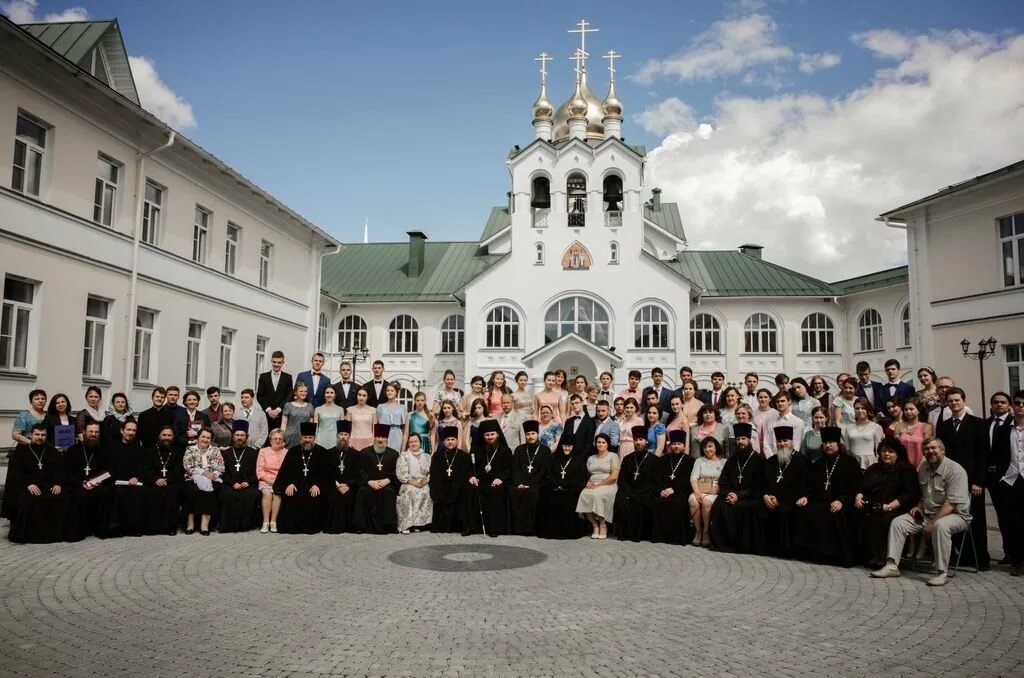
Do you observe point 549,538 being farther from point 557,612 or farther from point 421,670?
point 421,670

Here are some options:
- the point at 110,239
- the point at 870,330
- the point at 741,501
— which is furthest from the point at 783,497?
the point at 870,330

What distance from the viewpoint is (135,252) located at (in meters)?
15.9

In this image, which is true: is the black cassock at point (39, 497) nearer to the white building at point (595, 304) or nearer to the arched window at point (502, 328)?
the white building at point (595, 304)

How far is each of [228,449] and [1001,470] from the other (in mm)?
9689

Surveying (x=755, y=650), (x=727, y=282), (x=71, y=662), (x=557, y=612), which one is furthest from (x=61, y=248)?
(x=727, y=282)

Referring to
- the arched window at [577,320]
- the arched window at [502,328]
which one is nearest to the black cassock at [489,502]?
the arched window at [577,320]

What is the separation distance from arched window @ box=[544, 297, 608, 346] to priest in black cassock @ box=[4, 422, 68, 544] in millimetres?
22408

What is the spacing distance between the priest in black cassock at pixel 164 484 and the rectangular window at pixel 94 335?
18.7 feet

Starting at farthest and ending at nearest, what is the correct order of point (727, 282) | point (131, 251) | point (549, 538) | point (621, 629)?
point (727, 282) → point (131, 251) → point (549, 538) → point (621, 629)

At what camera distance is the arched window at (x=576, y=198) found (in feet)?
102

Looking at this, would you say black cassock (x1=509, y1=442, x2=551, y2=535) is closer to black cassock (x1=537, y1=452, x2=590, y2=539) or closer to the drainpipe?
black cassock (x1=537, y1=452, x2=590, y2=539)

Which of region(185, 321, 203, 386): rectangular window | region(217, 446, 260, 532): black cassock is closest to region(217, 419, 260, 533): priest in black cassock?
region(217, 446, 260, 532): black cassock

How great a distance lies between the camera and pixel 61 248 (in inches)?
544

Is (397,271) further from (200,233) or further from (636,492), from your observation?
(636,492)
